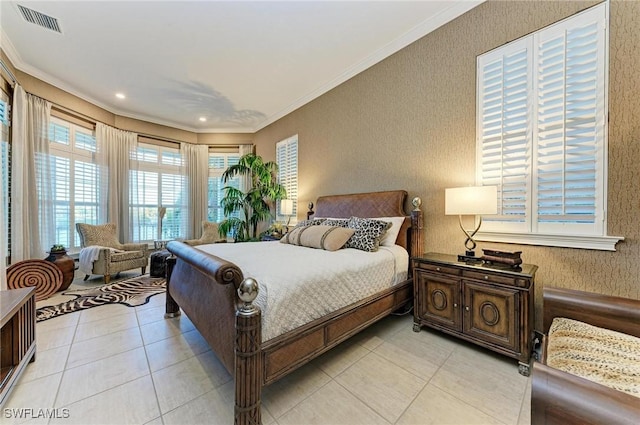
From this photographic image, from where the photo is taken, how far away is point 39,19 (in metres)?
2.53

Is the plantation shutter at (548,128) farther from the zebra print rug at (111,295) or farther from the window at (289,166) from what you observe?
the zebra print rug at (111,295)

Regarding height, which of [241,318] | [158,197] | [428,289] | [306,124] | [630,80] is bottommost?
[428,289]

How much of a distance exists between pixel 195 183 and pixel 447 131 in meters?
5.40

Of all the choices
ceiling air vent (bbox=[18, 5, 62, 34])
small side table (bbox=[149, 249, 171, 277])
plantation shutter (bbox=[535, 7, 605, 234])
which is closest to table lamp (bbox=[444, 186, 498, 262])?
plantation shutter (bbox=[535, 7, 605, 234])

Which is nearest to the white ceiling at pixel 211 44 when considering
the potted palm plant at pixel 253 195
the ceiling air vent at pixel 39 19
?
the ceiling air vent at pixel 39 19

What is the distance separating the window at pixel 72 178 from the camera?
3824mm

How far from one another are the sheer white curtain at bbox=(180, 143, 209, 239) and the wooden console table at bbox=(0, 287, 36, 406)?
4.07 m

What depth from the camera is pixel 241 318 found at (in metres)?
1.16

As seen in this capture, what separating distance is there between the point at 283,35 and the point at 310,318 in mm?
2987

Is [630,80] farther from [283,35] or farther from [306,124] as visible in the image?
[306,124]

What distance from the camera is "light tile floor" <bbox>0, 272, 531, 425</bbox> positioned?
131 centimetres

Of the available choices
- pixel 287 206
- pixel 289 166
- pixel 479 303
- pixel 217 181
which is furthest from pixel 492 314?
pixel 217 181

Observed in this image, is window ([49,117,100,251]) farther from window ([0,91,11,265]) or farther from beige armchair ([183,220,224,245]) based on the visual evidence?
beige armchair ([183,220,224,245])

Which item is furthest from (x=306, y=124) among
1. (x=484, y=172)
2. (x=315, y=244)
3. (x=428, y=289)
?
(x=428, y=289)
